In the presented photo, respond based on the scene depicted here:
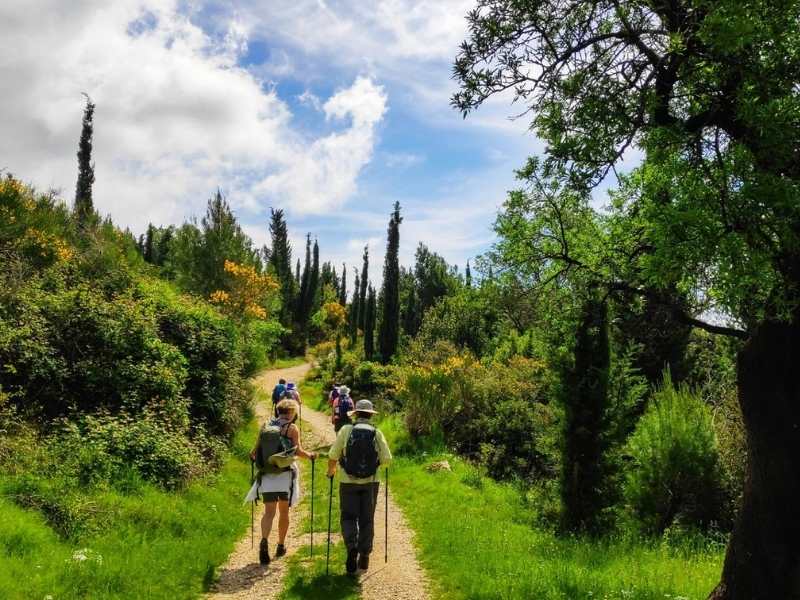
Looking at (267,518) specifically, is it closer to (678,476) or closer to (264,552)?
(264,552)

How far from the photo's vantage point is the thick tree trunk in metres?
5.55

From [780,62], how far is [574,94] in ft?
5.93

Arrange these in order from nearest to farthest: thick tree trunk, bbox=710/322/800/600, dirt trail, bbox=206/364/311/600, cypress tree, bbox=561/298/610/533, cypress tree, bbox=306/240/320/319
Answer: thick tree trunk, bbox=710/322/800/600
dirt trail, bbox=206/364/311/600
cypress tree, bbox=561/298/610/533
cypress tree, bbox=306/240/320/319

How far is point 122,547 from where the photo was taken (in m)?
7.07

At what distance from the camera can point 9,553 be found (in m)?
5.95

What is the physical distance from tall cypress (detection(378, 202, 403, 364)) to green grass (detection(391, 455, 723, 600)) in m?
29.1

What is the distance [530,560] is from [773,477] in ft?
10.8

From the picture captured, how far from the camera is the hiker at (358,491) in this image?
721 cm

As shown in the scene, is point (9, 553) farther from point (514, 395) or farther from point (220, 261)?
point (220, 261)

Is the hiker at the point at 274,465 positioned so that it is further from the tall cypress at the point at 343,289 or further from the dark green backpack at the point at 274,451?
the tall cypress at the point at 343,289

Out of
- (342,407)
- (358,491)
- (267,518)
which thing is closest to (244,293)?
(342,407)

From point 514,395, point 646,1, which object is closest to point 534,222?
point 646,1

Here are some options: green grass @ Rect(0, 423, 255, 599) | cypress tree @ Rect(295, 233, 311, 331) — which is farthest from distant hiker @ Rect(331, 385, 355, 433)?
cypress tree @ Rect(295, 233, 311, 331)

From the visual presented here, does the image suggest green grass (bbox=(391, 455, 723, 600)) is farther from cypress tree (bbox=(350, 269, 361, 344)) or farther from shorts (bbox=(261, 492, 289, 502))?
cypress tree (bbox=(350, 269, 361, 344))
